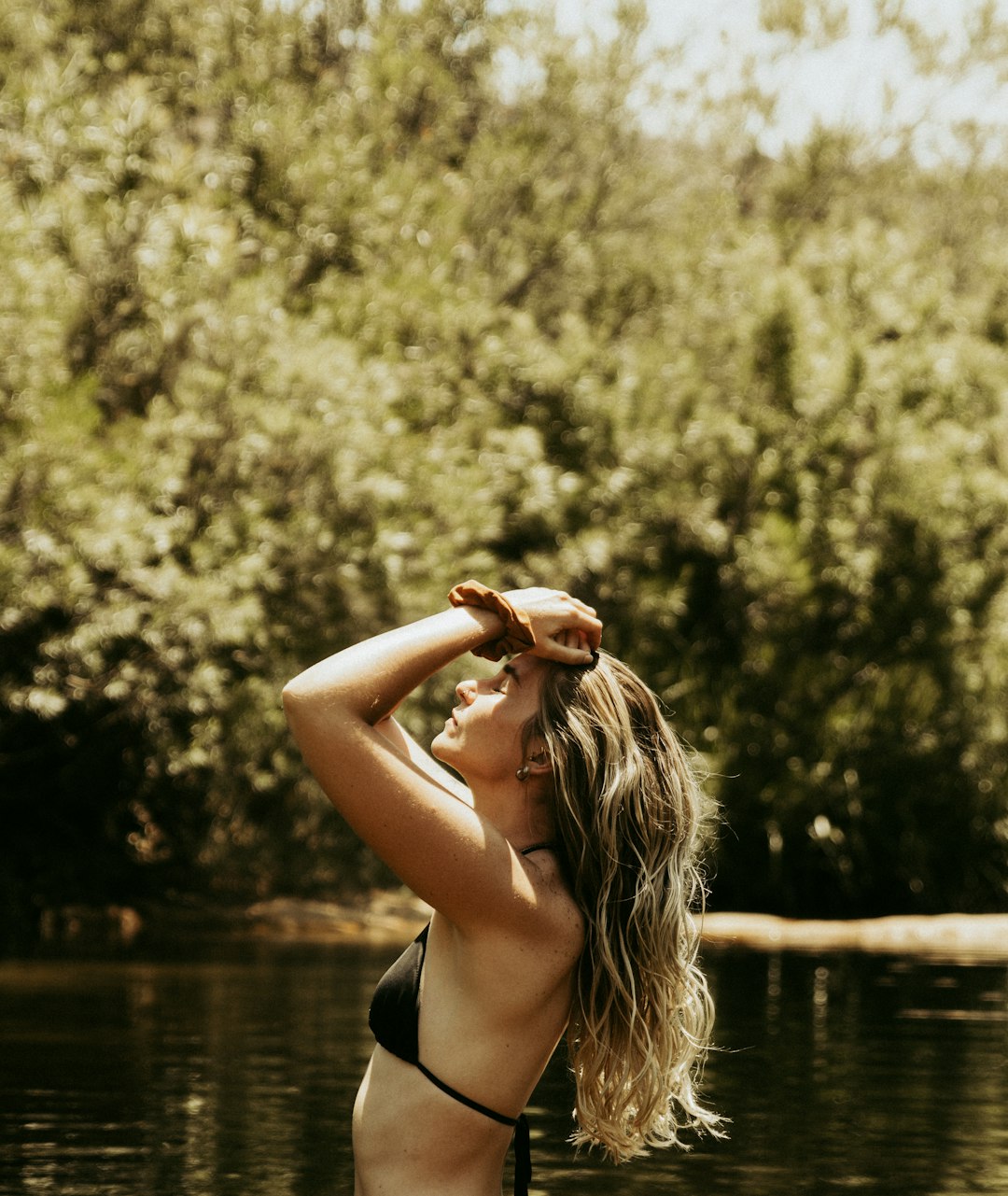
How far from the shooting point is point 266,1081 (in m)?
8.96

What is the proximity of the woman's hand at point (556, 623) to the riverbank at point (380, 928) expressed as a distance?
A: 14.9 meters

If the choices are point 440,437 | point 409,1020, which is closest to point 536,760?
point 409,1020

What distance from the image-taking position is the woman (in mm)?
3135

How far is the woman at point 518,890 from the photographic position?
3135mm

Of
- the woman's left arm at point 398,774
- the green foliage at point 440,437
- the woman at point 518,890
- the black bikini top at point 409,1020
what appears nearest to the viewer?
the woman's left arm at point 398,774

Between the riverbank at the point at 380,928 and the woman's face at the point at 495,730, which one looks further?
the riverbank at the point at 380,928

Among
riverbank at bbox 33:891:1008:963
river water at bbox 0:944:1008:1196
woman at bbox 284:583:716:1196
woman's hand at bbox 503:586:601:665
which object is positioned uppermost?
woman's hand at bbox 503:586:601:665

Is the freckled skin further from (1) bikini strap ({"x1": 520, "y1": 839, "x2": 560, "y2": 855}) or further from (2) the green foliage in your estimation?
(2) the green foliage

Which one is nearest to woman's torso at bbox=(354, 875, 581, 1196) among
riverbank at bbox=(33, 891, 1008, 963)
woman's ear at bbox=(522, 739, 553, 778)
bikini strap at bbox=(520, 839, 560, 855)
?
bikini strap at bbox=(520, 839, 560, 855)

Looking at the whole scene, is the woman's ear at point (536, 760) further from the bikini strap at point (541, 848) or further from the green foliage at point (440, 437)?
the green foliage at point (440, 437)

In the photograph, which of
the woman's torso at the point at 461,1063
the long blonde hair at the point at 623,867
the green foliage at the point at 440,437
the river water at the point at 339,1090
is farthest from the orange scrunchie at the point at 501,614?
the green foliage at the point at 440,437

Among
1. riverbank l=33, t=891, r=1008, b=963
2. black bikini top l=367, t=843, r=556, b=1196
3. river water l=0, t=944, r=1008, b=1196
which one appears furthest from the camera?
riverbank l=33, t=891, r=1008, b=963

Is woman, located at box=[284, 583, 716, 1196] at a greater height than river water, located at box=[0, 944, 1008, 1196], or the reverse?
woman, located at box=[284, 583, 716, 1196]

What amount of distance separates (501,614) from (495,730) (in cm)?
23
